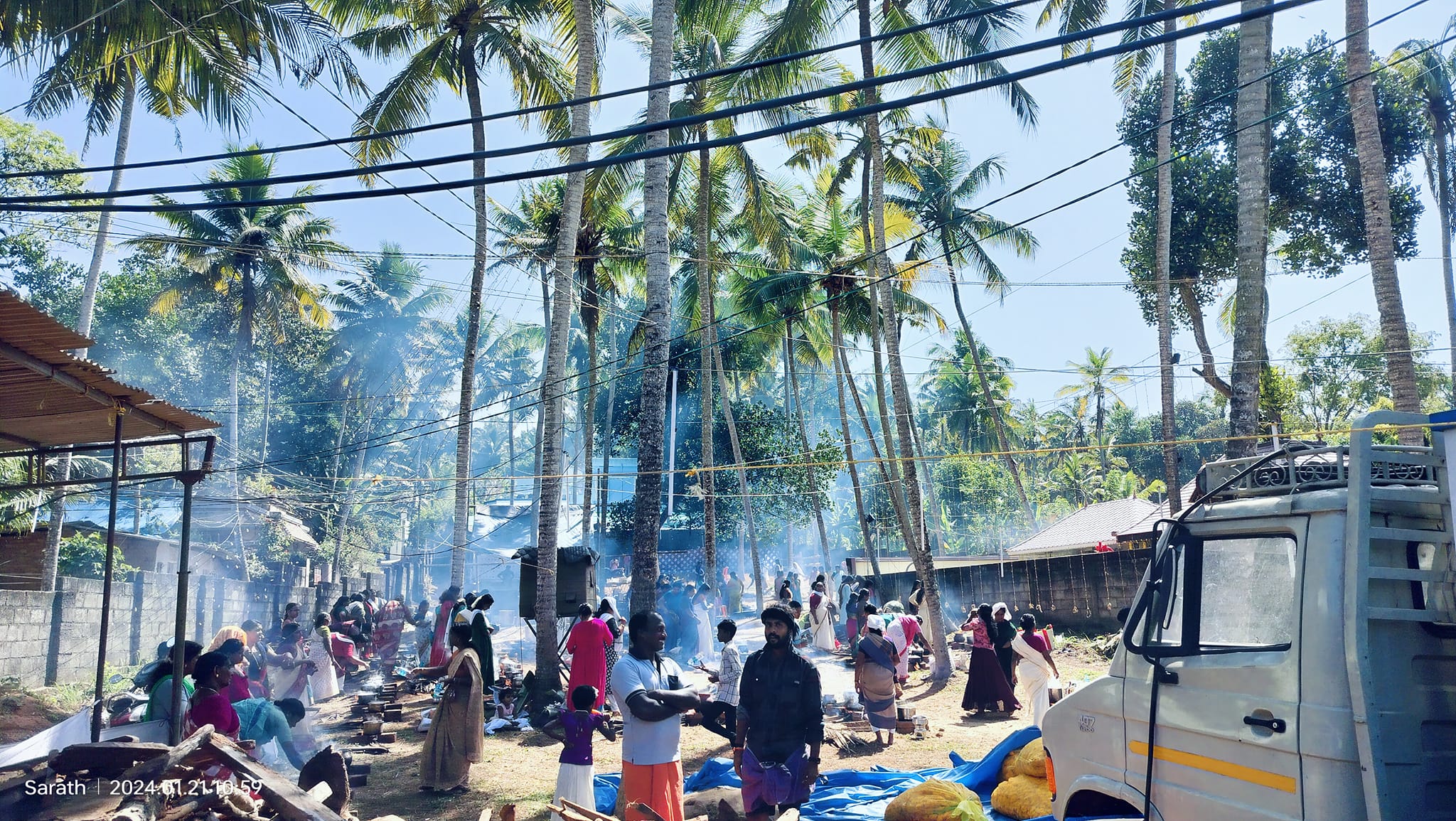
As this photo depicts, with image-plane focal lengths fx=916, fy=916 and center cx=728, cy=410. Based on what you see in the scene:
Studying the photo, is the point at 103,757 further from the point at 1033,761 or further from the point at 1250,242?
the point at 1250,242

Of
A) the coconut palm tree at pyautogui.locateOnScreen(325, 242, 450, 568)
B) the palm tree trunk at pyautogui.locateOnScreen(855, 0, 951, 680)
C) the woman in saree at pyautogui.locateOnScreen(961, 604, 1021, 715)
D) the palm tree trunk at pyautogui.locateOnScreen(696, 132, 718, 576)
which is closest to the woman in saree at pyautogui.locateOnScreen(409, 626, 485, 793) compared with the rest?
the woman in saree at pyautogui.locateOnScreen(961, 604, 1021, 715)

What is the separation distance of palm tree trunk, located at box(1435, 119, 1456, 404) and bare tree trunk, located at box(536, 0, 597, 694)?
1762 centimetres

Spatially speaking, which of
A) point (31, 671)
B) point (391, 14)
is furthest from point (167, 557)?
point (391, 14)

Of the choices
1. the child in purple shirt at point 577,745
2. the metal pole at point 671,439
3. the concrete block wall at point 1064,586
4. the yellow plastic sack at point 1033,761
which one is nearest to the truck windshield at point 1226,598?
the yellow plastic sack at point 1033,761

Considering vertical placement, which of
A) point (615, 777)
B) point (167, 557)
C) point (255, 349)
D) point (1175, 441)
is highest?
point (255, 349)

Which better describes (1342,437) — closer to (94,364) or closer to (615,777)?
(615,777)

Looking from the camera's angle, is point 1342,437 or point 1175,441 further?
point 1342,437

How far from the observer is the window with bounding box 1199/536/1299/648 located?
13.3 ft

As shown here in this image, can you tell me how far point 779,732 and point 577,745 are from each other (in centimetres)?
192

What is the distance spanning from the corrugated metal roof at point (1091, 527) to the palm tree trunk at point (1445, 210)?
924 centimetres

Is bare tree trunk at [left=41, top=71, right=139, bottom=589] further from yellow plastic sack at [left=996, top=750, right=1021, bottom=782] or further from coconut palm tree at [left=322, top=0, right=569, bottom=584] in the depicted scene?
yellow plastic sack at [left=996, top=750, right=1021, bottom=782]

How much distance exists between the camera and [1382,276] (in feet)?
35.4

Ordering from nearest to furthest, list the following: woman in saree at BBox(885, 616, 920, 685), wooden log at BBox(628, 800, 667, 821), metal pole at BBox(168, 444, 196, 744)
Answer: wooden log at BBox(628, 800, 667, 821) < metal pole at BBox(168, 444, 196, 744) < woman in saree at BBox(885, 616, 920, 685)

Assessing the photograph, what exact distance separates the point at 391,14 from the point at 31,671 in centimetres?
1337
